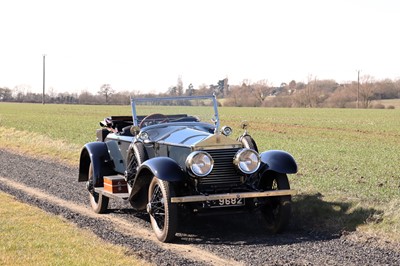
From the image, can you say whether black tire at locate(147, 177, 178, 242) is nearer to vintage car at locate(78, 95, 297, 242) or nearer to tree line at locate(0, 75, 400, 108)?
vintage car at locate(78, 95, 297, 242)

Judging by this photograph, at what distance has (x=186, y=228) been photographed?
8375mm

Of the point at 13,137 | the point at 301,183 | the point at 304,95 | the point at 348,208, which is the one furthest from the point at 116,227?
the point at 304,95

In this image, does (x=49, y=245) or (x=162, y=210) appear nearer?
(x=49, y=245)

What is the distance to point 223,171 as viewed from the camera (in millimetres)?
7727

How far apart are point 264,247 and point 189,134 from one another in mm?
1950

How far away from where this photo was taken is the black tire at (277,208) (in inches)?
307

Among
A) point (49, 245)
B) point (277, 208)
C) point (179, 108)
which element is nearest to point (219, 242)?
point (277, 208)

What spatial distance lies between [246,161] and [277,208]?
2.64 feet

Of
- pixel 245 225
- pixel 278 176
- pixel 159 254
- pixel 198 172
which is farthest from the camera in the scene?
pixel 245 225

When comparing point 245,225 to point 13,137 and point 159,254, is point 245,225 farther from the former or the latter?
point 13,137

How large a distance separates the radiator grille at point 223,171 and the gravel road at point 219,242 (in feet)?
2.29

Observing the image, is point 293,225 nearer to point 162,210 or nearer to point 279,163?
point 279,163

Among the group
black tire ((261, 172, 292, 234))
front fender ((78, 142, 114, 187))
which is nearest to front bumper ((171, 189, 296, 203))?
black tire ((261, 172, 292, 234))

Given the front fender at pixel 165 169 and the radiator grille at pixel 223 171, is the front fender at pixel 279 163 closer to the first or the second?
the radiator grille at pixel 223 171
